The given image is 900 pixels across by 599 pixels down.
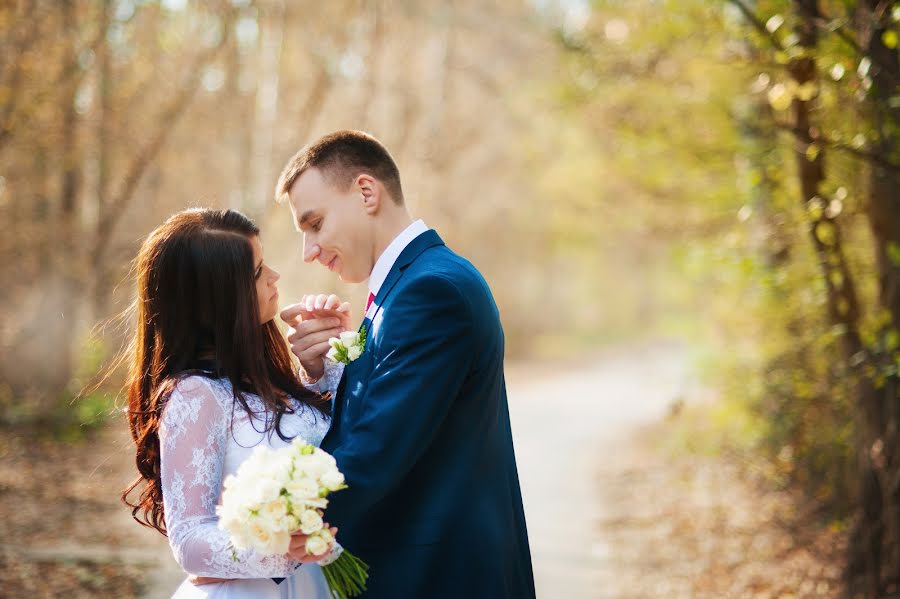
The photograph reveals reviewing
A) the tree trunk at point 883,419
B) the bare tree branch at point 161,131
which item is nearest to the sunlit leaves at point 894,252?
the tree trunk at point 883,419

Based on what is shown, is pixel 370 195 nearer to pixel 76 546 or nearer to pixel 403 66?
pixel 76 546

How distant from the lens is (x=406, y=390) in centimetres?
229

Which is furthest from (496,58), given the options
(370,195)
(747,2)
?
(370,195)

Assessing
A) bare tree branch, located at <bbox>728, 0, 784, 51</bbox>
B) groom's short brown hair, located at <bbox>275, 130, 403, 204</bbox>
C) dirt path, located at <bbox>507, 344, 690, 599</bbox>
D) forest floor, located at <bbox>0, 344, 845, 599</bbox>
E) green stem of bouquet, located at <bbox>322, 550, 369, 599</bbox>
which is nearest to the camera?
green stem of bouquet, located at <bbox>322, 550, 369, 599</bbox>

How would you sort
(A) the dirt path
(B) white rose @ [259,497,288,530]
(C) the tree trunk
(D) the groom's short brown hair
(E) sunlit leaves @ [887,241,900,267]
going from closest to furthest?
1. (B) white rose @ [259,497,288,530]
2. (D) the groom's short brown hair
3. (E) sunlit leaves @ [887,241,900,267]
4. (C) the tree trunk
5. (A) the dirt path

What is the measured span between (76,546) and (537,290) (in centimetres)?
2935

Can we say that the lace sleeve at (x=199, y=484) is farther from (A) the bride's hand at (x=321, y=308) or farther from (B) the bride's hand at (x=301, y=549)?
(A) the bride's hand at (x=321, y=308)

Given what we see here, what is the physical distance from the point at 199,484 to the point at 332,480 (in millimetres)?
595

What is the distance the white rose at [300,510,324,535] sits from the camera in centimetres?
207

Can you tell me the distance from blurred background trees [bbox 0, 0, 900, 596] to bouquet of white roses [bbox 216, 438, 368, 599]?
6.77 ft

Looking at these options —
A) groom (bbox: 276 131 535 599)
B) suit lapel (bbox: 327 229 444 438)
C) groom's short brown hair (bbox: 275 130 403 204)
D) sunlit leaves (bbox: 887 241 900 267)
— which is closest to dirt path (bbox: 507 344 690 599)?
sunlit leaves (bbox: 887 241 900 267)

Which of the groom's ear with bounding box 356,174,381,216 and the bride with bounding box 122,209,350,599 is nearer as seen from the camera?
the bride with bounding box 122,209,350,599

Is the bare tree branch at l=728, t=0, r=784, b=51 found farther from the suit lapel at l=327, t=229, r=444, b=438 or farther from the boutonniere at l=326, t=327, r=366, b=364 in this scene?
the boutonniere at l=326, t=327, r=366, b=364

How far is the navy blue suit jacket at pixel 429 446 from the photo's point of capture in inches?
89.3
